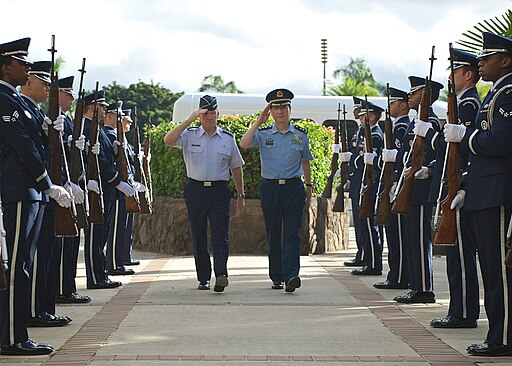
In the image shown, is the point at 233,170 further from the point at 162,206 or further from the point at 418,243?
the point at 162,206

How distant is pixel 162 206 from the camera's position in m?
17.5

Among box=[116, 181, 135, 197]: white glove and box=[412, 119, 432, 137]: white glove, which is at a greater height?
box=[412, 119, 432, 137]: white glove

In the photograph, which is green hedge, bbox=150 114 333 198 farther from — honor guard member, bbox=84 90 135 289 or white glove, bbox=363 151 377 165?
honor guard member, bbox=84 90 135 289

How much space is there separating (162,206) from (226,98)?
10055 mm

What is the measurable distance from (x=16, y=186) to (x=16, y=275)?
0.62 metres

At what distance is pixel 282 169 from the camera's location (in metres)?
11.6

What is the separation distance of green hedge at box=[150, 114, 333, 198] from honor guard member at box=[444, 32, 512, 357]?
9305mm

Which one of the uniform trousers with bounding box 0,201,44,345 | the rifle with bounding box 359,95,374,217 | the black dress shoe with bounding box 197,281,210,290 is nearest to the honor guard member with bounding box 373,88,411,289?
the rifle with bounding box 359,95,374,217

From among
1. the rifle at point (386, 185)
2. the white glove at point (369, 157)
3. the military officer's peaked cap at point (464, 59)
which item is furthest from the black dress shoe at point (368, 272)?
the military officer's peaked cap at point (464, 59)

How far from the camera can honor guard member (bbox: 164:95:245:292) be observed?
453 inches

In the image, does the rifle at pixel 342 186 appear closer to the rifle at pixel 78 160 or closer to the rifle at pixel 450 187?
the rifle at pixel 78 160

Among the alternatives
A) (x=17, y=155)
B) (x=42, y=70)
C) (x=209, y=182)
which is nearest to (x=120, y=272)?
(x=209, y=182)

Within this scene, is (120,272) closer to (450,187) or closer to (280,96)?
(280,96)

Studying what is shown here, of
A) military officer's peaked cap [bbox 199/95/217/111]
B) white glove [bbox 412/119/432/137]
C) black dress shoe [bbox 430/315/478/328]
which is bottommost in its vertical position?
black dress shoe [bbox 430/315/478/328]
